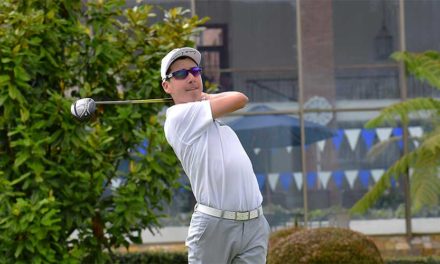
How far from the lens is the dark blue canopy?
55.9 ft

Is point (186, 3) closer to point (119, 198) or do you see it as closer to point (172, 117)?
point (119, 198)

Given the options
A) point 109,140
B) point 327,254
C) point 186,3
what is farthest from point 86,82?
point 186,3

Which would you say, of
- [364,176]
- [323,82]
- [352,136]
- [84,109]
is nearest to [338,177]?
[364,176]

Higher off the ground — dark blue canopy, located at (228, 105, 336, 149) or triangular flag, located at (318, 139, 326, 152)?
dark blue canopy, located at (228, 105, 336, 149)

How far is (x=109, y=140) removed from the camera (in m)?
11.5

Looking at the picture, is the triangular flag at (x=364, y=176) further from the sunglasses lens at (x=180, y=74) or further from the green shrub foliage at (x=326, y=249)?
the sunglasses lens at (x=180, y=74)

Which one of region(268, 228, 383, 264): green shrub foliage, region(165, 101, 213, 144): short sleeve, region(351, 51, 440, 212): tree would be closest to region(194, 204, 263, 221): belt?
region(165, 101, 213, 144): short sleeve

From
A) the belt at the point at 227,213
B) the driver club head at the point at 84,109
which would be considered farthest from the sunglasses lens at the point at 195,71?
the driver club head at the point at 84,109

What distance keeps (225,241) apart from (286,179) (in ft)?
34.8

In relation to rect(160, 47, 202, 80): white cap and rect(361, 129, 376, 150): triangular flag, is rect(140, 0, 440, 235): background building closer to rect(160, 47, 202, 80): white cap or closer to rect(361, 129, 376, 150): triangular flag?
rect(361, 129, 376, 150): triangular flag

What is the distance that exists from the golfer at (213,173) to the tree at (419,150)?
8.99 meters

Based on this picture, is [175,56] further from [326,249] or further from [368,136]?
[368,136]

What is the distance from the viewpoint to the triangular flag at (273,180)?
55.9ft

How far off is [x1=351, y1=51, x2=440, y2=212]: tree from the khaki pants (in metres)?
8.93
